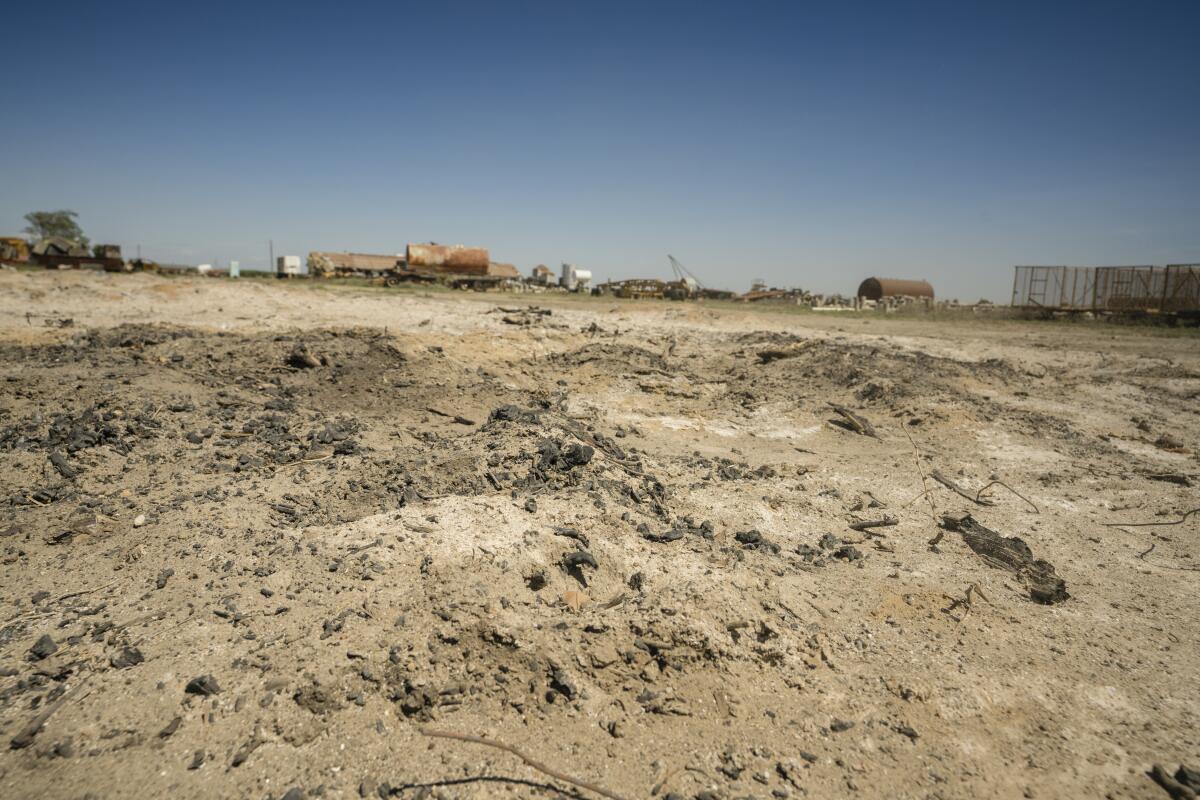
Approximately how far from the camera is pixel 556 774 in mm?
2451

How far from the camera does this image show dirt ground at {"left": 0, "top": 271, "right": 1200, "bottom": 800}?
2.53 m

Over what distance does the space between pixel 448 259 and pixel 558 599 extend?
24.4 meters

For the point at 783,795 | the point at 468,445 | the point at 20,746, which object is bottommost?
the point at 783,795

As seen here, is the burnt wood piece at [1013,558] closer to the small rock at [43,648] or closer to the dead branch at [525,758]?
the dead branch at [525,758]

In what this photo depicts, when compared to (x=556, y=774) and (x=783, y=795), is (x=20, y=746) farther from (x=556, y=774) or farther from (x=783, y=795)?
(x=783, y=795)

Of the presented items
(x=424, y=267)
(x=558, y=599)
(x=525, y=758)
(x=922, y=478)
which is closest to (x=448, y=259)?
(x=424, y=267)

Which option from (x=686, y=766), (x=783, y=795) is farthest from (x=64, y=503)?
(x=783, y=795)

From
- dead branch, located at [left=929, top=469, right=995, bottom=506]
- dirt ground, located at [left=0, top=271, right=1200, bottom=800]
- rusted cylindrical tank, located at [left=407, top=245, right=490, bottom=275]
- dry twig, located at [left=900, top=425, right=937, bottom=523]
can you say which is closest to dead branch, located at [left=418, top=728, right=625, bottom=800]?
dirt ground, located at [left=0, top=271, right=1200, bottom=800]

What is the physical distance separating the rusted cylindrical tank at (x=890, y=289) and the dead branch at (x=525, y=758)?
3517cm

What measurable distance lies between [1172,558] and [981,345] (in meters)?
9.36

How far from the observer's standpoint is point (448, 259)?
2602cm

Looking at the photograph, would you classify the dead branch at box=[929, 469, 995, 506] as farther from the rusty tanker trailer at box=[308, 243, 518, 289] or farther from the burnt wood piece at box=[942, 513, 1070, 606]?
the rusty tanker trailer at box=[308, 243, 518, 289]

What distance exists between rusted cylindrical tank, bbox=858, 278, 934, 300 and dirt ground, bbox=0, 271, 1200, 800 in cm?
2876

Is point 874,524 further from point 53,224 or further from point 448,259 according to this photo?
point 53,224
